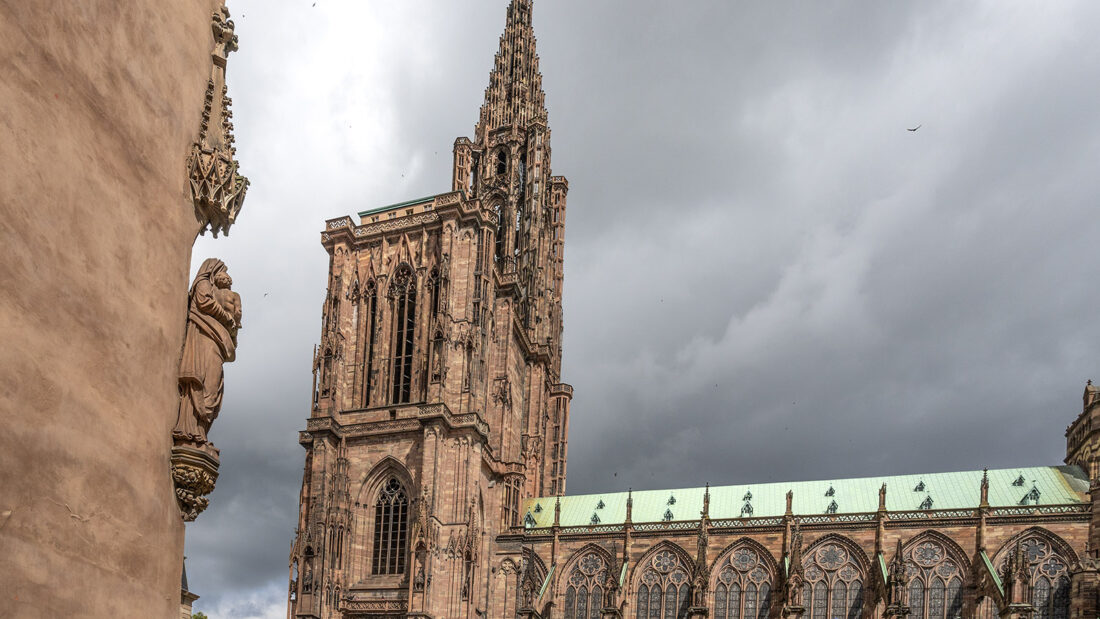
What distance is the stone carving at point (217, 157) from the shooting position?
970 centimetres

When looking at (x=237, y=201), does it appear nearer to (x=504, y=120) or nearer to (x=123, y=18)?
(x=123, y=18)

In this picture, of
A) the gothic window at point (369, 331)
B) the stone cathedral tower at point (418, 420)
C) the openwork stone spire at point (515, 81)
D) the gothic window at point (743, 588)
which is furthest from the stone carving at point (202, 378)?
the openwork stone spire at point (515, 81)

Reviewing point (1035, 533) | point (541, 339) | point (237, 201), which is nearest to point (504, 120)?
point (541, 339)

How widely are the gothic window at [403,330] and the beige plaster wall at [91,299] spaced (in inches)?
1660

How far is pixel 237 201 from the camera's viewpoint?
10320 millimetres

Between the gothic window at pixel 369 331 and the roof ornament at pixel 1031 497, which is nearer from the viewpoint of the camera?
the roof ornament at pixel 1031 497

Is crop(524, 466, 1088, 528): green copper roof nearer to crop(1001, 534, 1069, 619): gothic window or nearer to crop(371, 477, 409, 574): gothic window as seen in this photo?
crop(1001, 534, 1069, 619): gothic window

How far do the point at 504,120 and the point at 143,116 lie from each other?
61739 millimetres

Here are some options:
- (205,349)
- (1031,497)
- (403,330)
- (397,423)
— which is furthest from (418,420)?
(205,349)

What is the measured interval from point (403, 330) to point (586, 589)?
16.0m

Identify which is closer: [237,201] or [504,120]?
[237,201]

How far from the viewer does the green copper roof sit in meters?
51.9

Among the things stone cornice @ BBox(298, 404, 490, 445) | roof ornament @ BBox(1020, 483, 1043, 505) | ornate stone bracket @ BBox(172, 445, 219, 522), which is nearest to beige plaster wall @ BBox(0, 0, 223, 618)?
ornate stone bracket @ BBox(172, 445, 219, 522)

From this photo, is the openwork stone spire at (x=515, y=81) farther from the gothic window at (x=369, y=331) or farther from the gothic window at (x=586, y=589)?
the gothic window at (x=586, y=589)
